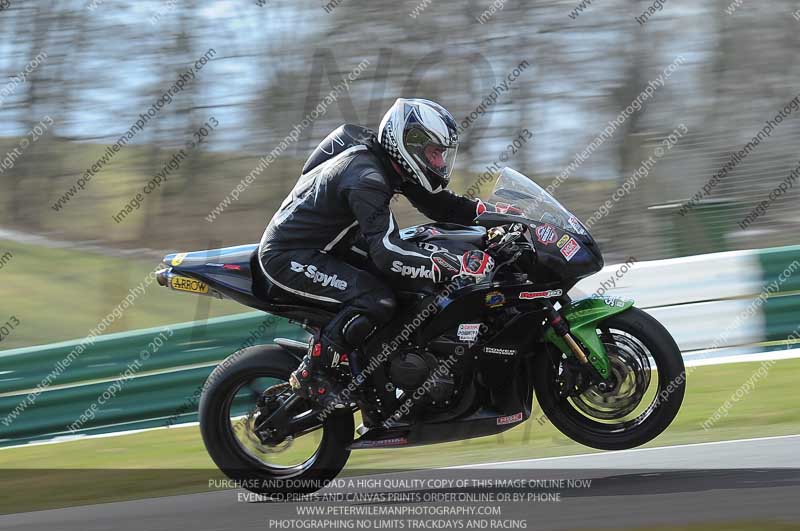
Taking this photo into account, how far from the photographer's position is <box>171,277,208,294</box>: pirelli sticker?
540 centimetres

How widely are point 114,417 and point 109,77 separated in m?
8.05

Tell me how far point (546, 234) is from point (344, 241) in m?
1.09

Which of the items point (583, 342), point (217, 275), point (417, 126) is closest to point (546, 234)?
point (583, 342)

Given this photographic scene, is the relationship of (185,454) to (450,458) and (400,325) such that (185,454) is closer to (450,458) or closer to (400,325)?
(450,458)

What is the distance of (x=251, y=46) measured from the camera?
1399cm

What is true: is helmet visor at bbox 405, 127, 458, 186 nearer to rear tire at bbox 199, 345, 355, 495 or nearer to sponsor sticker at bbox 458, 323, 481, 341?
sponsor sticker at bbox 458, 323, 481, 341

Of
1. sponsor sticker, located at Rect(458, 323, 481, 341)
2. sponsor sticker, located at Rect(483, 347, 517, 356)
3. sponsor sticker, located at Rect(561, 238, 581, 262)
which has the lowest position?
sponsor sticker, located at Rect(483, 347, 517, 356)

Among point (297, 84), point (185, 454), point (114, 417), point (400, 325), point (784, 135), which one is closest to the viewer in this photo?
point (400, 325)

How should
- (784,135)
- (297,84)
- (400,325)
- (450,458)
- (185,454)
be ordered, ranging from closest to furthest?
1. (400,325)
2. (450,458)
3. (185,454)
4. (784,135)
5. (297,84)

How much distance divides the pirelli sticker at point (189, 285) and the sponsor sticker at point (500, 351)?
5.07 ft

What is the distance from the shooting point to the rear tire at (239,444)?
17.5 ft

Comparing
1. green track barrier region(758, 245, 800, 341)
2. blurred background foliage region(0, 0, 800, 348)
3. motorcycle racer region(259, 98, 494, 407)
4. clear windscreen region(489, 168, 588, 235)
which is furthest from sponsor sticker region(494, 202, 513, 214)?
blurred background foliage region(0, 0, 800, 348)

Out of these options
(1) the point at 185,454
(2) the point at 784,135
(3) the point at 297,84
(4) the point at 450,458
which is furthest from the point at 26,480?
(2) the point at 784,135

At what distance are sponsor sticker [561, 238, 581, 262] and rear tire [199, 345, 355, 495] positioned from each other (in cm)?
142
